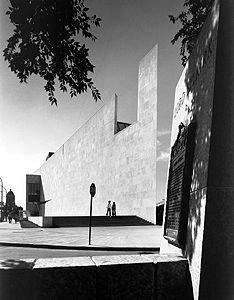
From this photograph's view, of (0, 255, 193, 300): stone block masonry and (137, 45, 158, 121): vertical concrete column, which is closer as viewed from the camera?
(0, 255, 193, 300): stone block masonry

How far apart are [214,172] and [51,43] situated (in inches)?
114

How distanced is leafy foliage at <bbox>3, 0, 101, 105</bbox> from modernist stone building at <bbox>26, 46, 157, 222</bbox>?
23486 mm

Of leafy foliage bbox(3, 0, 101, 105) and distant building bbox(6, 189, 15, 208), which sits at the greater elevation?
leafy foliage bbox(3, 0, 101, 105)

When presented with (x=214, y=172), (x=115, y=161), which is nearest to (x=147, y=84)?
(x=115, y=161)

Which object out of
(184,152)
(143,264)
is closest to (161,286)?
(143,264)

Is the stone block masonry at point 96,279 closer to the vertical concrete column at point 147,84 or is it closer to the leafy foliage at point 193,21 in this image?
the leafy foliage at point 193,21

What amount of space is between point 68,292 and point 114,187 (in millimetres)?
33821

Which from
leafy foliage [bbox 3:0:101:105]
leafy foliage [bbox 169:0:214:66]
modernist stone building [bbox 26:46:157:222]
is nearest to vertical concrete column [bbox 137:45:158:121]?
modernist stone building [bbox 26:46:157:222]

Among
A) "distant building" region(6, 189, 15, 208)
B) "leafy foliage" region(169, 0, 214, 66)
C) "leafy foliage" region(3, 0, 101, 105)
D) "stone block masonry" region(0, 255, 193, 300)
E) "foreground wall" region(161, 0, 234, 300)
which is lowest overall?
"distant building" region(6, 189, 15, 208)

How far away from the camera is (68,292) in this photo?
3.55 m

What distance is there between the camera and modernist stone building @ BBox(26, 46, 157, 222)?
2984 centimetres

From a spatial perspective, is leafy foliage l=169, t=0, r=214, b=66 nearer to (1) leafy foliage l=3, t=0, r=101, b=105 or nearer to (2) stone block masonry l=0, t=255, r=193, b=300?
(1) leafy foliage l=3, t=0, r=101, b=105

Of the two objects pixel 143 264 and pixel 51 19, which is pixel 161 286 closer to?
pixel 143 264

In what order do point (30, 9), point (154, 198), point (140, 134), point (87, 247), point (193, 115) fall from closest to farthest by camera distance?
point (30, 9)
point (193, 115)
point (87, 247)
point (154, 198)
point (140, 134)
